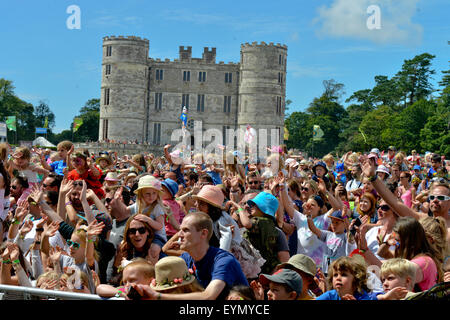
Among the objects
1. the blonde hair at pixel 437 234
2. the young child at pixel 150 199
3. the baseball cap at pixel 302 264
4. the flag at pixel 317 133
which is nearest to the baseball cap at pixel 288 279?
the baseball cap at pixel 302 264

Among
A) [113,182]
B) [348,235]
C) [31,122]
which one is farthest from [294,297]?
[31,122]

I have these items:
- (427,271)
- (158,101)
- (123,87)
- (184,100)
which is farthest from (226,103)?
(427,271)

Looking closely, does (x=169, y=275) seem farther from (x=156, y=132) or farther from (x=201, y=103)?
(x=201, y=103)

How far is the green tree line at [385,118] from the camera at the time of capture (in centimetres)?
5606

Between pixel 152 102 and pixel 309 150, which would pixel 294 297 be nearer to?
pixel 152 102

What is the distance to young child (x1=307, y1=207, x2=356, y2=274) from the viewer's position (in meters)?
6.55

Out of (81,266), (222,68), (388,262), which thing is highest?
(222,68)

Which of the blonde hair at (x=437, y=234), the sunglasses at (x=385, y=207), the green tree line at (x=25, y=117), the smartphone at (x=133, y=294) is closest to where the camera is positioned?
the smartphone at (x=133, y=294)

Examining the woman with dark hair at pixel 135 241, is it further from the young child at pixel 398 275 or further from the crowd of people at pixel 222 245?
the young child at pixel 398 275

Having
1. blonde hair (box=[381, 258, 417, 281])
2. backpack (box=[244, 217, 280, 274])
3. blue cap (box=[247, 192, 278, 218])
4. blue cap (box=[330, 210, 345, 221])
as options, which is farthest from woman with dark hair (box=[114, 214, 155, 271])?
blue cap (box=[330, 210, 345, 221])

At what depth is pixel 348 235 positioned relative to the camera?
641 centimetres

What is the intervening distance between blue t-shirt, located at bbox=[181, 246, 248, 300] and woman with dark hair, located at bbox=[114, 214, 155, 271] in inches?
38.8

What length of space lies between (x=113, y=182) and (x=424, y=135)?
2072 inches
